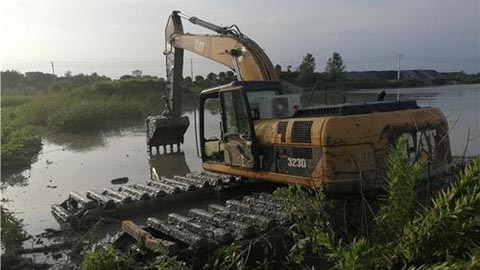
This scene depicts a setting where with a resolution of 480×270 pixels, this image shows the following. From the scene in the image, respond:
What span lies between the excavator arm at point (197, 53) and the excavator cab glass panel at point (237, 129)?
1.43m

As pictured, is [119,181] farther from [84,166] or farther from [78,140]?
[78,140]

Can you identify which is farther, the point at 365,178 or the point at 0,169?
the point at 0,169

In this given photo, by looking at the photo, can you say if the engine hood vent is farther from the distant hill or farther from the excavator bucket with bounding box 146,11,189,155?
the distant hill

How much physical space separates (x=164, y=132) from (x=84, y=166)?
2.52 meters

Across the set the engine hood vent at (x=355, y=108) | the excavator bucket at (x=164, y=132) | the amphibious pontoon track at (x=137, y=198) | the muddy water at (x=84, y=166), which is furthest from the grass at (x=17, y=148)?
the engine hood vent at (x=355, y=108)

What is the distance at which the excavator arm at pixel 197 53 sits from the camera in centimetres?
915

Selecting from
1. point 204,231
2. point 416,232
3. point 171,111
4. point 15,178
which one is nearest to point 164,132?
point 171,111

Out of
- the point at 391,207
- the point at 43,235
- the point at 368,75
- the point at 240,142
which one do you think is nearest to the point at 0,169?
the point at 43,235

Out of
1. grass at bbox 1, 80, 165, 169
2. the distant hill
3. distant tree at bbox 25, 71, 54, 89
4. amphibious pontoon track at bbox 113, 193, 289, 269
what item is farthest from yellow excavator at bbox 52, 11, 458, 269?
distant tree at bbox 25, 71, 54, 89

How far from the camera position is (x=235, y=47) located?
959 centimetres

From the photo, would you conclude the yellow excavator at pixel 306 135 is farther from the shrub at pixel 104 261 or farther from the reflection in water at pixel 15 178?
the reflection in water at pixel 15 178

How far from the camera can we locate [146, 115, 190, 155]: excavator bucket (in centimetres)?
1509

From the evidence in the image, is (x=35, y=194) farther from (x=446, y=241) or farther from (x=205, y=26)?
(x=446, y=241)

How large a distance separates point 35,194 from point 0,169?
322cm
